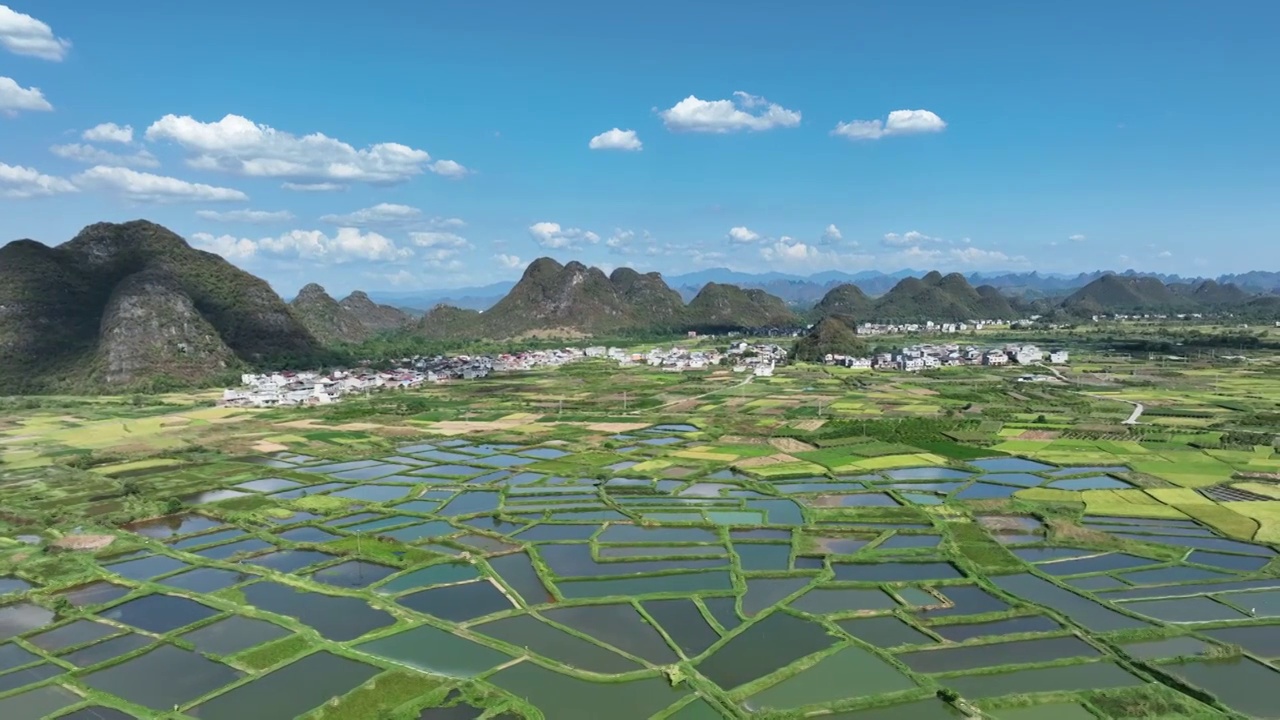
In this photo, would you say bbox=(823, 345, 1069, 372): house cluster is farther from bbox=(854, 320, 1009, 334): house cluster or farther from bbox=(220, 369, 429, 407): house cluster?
bbox=(220, 369, 429, 407): house cluster

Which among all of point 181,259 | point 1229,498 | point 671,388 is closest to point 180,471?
point 671,388

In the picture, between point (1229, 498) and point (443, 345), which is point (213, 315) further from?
point (1229, 498)

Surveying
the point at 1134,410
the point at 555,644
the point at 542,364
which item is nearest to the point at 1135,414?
the point at 1134,410

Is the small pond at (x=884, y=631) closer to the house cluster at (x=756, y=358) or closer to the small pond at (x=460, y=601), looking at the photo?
the small pond at (x=460, y=601)

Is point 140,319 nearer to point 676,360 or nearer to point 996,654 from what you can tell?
point 676,360

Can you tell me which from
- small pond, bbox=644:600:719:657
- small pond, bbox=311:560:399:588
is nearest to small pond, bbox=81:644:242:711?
small pond, bbox=311:560:399:588
